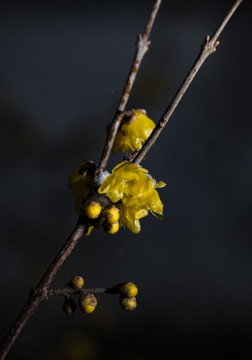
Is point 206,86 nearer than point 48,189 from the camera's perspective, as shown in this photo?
No

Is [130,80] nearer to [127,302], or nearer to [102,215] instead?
[102,215]

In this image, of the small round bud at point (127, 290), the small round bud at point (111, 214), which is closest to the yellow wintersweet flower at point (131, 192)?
the small round bud at point (111, 214)

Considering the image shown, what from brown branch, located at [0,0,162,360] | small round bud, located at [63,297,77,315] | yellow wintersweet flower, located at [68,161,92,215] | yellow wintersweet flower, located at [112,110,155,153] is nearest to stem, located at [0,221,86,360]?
brown branch, located at [0,0,162,360]

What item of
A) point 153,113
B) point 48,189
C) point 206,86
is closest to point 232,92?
point 206,86

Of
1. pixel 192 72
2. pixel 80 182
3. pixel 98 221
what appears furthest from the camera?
pixel 80 182

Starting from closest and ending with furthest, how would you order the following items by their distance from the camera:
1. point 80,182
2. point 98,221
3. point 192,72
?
point 192,72
point 98,221
point 80,182

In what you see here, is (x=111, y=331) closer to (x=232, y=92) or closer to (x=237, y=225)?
(x=237, y=225)

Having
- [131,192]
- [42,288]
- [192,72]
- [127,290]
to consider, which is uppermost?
[192,72]

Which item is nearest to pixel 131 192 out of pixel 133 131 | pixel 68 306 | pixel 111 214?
pixel 111 214
